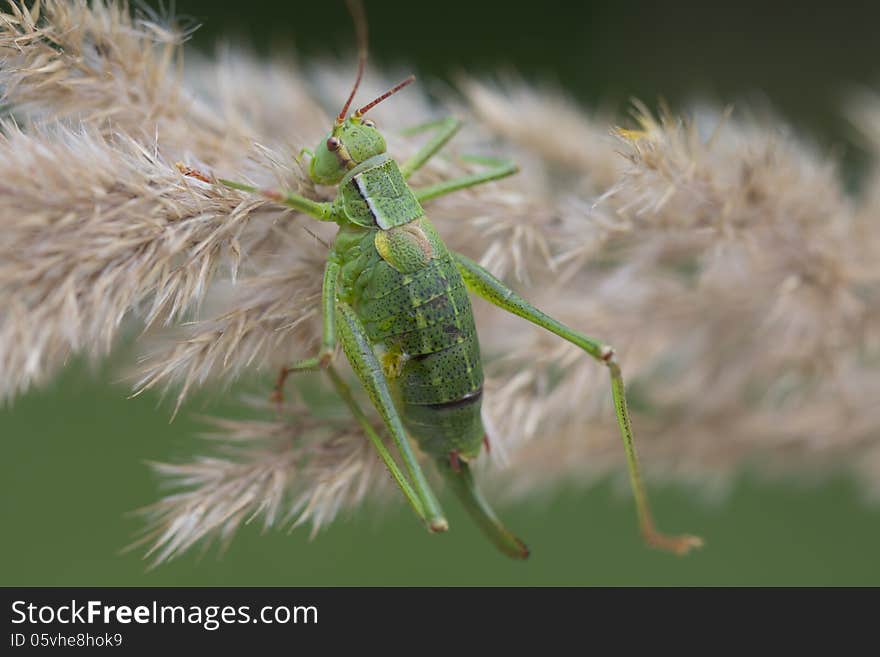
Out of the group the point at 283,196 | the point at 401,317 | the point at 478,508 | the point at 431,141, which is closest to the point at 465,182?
the point at 431,141

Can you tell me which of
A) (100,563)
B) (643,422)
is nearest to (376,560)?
(100,563)

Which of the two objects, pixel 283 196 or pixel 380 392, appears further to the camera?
pixel 380 392

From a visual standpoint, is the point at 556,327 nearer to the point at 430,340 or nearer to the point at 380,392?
the point at 430,340

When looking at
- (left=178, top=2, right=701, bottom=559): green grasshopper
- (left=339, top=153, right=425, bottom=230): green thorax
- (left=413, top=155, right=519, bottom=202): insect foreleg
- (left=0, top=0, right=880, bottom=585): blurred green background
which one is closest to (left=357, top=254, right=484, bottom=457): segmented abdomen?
(left=178, top=2, right=701, bottom=559): green grasshopper

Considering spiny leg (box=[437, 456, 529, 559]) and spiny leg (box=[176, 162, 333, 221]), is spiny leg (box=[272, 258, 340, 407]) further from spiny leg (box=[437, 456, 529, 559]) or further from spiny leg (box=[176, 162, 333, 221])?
spiny leg (box=[437, 456, 529, 559])

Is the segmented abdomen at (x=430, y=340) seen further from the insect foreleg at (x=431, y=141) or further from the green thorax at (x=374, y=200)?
the insect foreleg at (x=431, y=141)

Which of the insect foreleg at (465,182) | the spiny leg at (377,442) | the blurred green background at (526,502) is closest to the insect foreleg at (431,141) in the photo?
the insect foreleg at (465,182)
